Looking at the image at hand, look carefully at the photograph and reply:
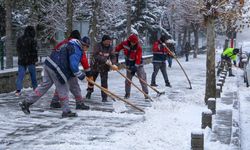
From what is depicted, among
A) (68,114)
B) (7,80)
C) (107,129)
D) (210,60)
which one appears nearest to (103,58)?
(68,114)

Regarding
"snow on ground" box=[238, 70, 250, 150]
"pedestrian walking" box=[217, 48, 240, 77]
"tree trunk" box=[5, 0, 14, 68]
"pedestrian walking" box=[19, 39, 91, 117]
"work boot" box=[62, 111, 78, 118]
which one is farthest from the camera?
"pedestrian walking" box=[217, 48, 240, 77]

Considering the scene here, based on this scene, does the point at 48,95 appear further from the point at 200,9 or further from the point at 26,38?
the point at 200,9

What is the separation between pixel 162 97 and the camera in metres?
12.7

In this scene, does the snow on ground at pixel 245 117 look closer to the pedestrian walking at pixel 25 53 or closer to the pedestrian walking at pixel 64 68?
the pedestrian walking at pixel 64 68

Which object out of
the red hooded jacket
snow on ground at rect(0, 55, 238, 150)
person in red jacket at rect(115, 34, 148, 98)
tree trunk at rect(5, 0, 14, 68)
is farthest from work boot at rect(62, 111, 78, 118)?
tree trunk at rect(5, 0, 14, 68)

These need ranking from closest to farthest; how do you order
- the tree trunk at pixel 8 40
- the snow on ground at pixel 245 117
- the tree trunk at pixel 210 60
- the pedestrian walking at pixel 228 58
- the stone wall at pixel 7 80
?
1. the snow on ground at pixel 245 117
2. the tree trunk at pixel 210 60
3. the stone wall at pixel 7 80
4. the tree trunk at pixel 8 40
5. the pedestrian walking at pixel 228 58

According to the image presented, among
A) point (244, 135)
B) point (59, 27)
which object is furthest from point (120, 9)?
point (244, 135)

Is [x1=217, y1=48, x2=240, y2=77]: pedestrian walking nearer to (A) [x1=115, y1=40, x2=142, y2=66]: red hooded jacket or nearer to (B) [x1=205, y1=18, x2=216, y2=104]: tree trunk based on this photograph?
(B) [x1=205, y1=18, x2=216, y2=104]: tree trunk

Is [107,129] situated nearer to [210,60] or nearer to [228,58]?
[210,60]

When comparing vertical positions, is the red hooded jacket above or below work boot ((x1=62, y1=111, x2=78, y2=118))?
above

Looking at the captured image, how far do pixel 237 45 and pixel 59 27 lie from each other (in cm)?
1353

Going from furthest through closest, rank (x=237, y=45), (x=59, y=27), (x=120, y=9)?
(x=237, y=45), (x=120, y=9), (x=59, y=27)

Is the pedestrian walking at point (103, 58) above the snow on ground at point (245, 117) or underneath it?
above

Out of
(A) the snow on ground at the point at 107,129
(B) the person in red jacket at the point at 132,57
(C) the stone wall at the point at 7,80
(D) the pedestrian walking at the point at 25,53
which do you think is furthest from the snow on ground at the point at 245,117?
(C) the stone wall at the point at 7,80
